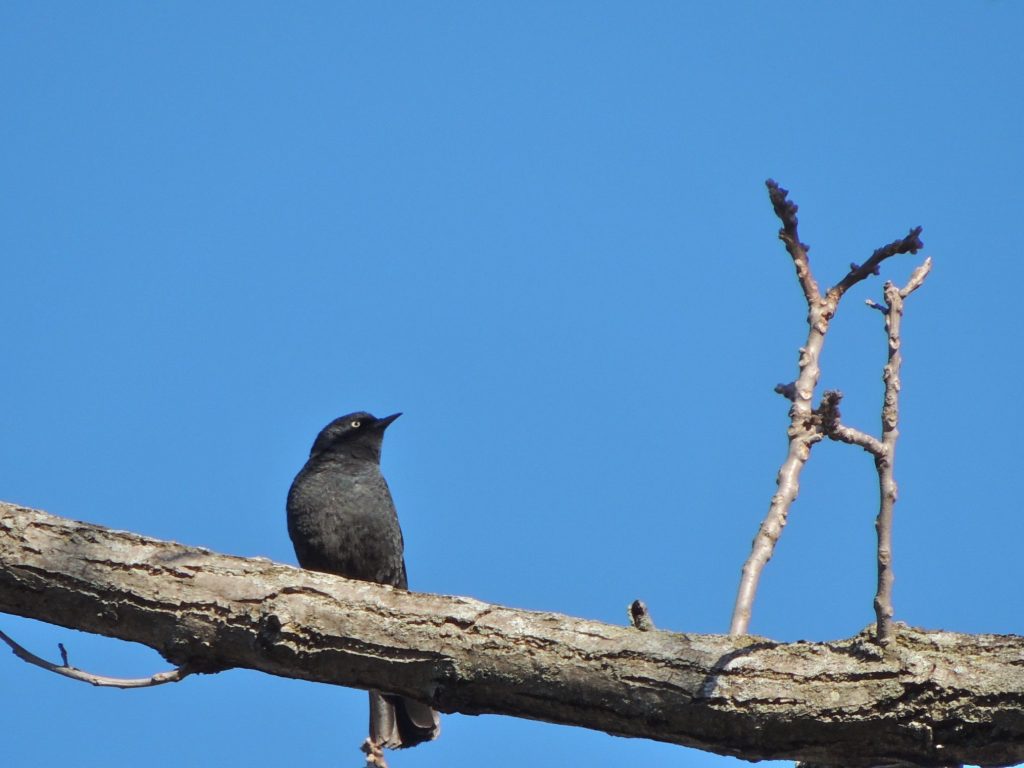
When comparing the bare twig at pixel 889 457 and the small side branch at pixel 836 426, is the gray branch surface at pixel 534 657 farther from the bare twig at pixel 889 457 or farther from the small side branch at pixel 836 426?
the small side branch at pixel 836 426

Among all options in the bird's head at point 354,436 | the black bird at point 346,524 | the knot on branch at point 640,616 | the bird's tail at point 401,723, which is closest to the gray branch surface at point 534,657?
the knot on branch at point 640,616

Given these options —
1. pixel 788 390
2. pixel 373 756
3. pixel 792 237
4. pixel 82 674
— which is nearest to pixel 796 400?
pixel 788 390

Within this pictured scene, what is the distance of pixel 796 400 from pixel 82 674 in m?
2.59

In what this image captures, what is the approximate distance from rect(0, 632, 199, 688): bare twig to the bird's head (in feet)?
14.8

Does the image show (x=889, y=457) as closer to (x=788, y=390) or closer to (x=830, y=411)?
(x=830, y=411)

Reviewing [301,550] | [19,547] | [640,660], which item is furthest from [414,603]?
[301,550]

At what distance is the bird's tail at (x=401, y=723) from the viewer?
757cm

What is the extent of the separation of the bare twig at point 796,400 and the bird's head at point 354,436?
5.05m

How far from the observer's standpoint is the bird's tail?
757 centimetres

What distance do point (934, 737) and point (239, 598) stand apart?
8.25 feet

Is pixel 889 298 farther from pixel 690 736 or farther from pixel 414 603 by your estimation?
pixel 414 603

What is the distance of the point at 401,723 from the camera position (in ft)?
25.0

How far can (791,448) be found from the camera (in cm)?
425

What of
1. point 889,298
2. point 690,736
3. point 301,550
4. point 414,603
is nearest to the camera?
point 889,298
